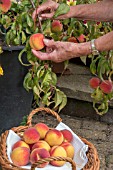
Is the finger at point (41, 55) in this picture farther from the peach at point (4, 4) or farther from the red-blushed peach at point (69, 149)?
the red-blushed peach at point (69, 149)

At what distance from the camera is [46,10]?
205 cm

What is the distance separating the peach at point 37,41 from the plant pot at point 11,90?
2.08 ft

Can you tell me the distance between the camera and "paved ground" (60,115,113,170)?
9.84 feet

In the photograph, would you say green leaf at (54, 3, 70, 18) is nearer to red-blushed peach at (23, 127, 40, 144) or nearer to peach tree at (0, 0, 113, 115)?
peach tree at (0, 0, 113, 115)

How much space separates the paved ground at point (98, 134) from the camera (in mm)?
3000

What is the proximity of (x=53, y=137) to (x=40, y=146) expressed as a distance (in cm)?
9

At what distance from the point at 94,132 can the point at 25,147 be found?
1.45m

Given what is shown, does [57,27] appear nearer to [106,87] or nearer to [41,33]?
[41,33]

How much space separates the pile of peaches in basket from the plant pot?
1.73 ft

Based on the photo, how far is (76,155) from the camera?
210 cm

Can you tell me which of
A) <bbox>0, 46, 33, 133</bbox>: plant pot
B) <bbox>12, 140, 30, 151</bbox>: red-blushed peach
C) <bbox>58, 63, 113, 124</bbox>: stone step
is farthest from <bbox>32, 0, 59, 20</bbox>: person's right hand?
<bbox>58, 63, 113, 124</bbox>: stone step

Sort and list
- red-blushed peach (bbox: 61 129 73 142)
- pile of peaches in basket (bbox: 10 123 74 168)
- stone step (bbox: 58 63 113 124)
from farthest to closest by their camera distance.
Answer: stone step (bbox: 58 63 113 124)
red-blushed peach (bbox: 61 129 73 142)
pile of peaches in basket (bbox: 10 123 74 168)

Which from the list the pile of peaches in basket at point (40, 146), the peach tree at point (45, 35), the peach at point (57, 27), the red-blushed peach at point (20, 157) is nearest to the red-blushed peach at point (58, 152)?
the pile of peaches in basket at point (40, 146)

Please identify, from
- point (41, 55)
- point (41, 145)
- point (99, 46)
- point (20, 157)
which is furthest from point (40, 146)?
point (99, 46)
